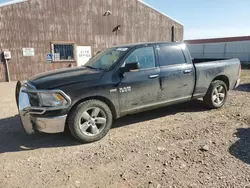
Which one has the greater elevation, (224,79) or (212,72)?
(212,72)

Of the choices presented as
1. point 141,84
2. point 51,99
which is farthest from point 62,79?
point 141,84

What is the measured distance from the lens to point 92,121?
4.04m

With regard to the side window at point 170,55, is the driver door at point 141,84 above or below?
below

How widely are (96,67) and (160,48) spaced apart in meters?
1.49

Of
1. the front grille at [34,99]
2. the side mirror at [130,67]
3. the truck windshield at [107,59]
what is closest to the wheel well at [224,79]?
the side mirror at [130,67]

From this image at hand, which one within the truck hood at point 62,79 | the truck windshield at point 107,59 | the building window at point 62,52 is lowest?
the truck hood at point 62,79

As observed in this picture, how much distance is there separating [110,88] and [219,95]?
3.26m

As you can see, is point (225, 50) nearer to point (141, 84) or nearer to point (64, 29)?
point (64, 29)

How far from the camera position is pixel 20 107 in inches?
155

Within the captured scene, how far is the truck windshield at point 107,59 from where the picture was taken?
4512 millimetres

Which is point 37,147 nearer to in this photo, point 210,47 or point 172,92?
point 172,92

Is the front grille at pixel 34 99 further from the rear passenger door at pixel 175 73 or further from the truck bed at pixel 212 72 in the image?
the truck bed at pixel 212 72

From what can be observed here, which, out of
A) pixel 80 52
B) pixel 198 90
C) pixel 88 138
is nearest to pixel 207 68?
pixel 198 90

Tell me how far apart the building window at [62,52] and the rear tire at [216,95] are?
413 inches
